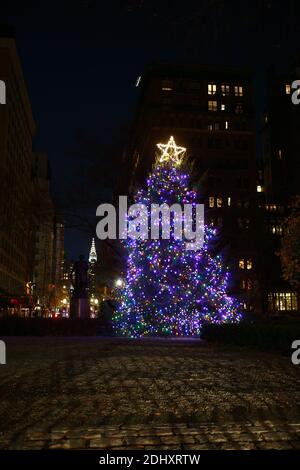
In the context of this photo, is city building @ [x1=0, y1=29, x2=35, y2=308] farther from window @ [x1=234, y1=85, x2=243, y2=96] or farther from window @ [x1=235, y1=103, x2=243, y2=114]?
window @ [x1=235, y1=103, x2=243, y2=114]

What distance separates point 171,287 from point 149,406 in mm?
19504

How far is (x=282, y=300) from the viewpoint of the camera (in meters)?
80.4

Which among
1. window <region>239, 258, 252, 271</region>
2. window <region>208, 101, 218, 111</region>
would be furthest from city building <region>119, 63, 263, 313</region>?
window <region>239, 258, 252, 271</region>

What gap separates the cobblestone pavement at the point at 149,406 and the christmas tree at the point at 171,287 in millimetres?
14353

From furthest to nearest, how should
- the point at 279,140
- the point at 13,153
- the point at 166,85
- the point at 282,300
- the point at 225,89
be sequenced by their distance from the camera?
1. the point at 279,140
2. the point at 225,89
3. the point at 166,85
4. the point at 13,153
5. the point at 282,300

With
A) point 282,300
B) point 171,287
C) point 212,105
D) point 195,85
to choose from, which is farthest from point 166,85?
point 171,287

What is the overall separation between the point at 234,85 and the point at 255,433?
316 ft

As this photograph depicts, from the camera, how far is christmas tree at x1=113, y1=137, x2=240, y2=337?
26125 millimetres

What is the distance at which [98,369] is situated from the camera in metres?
10.9

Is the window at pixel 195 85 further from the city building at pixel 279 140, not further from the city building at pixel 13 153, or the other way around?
the city building at pixel 13 153

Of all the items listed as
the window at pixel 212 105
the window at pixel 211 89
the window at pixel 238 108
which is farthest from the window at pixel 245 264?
the window at pixel 211 89

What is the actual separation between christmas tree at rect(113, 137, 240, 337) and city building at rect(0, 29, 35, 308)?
1479 inches

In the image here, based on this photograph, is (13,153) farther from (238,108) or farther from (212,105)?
(238,108)

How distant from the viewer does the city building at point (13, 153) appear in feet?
249
